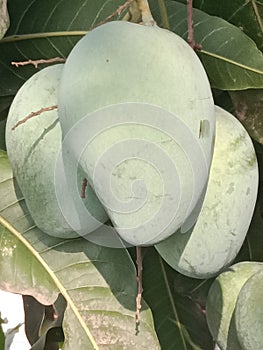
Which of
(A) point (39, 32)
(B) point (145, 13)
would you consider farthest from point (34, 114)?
(A) point (39, 32)

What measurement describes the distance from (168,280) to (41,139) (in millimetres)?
449

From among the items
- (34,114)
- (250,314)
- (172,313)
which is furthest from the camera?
(172,313)

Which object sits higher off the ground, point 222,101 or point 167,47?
point 167,47

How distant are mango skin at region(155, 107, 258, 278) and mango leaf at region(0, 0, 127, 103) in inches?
10.0

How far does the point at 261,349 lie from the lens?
834 millimetres

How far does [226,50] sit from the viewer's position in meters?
0.85

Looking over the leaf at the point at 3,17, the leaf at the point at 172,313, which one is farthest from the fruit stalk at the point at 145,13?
the leaf at the point at 172,313

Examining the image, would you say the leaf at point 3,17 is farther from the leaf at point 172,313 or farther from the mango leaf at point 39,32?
the leaf at point 172,313

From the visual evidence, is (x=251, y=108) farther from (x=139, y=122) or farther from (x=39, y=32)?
(x=139, y=122)

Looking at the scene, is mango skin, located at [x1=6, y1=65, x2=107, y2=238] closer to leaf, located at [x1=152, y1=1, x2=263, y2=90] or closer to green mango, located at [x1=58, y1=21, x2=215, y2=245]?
green mango, located at [x1=58, y1=21, x2=215, y2=245]

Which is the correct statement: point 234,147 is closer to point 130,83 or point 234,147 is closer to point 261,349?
point 130,83

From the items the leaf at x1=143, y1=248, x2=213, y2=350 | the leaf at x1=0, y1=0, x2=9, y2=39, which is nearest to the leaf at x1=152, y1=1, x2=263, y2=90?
the leaf at x1=0, y1=0, x2=9, y2=39

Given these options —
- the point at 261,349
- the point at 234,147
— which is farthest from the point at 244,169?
the point at 261,349

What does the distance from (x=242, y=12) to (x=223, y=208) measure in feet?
1.15
